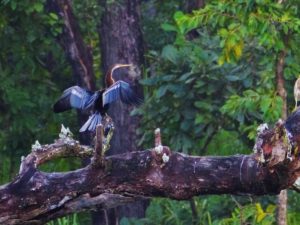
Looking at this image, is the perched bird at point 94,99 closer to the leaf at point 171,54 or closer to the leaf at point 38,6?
the leaf at point 171,54

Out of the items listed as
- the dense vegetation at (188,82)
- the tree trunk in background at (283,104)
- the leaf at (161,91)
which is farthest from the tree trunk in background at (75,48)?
the tree trunk in background at (283,104)

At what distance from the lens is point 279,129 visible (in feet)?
15.3

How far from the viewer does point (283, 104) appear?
276 inches

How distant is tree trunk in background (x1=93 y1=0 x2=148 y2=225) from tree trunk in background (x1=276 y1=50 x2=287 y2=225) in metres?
2.62

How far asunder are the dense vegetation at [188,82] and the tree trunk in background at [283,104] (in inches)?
2.0

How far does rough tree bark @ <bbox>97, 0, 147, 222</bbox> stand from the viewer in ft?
31.5

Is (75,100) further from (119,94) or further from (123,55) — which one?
(123,55)

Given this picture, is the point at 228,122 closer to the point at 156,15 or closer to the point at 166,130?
the point at 166,130

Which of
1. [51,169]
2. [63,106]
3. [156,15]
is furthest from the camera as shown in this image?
[156,15]

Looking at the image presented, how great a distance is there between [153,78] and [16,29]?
145 centimetres

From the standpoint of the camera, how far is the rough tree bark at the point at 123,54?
31.5ft

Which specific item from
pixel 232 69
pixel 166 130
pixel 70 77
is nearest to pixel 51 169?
pixel 70 77

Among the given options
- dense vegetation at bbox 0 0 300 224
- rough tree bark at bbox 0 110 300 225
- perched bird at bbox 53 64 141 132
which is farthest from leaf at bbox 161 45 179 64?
rough tree bark at bbox 0 110 300 225

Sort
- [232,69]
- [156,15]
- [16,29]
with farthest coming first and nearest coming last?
1. [156,15]
2. [16,29]
3. [232,69]
